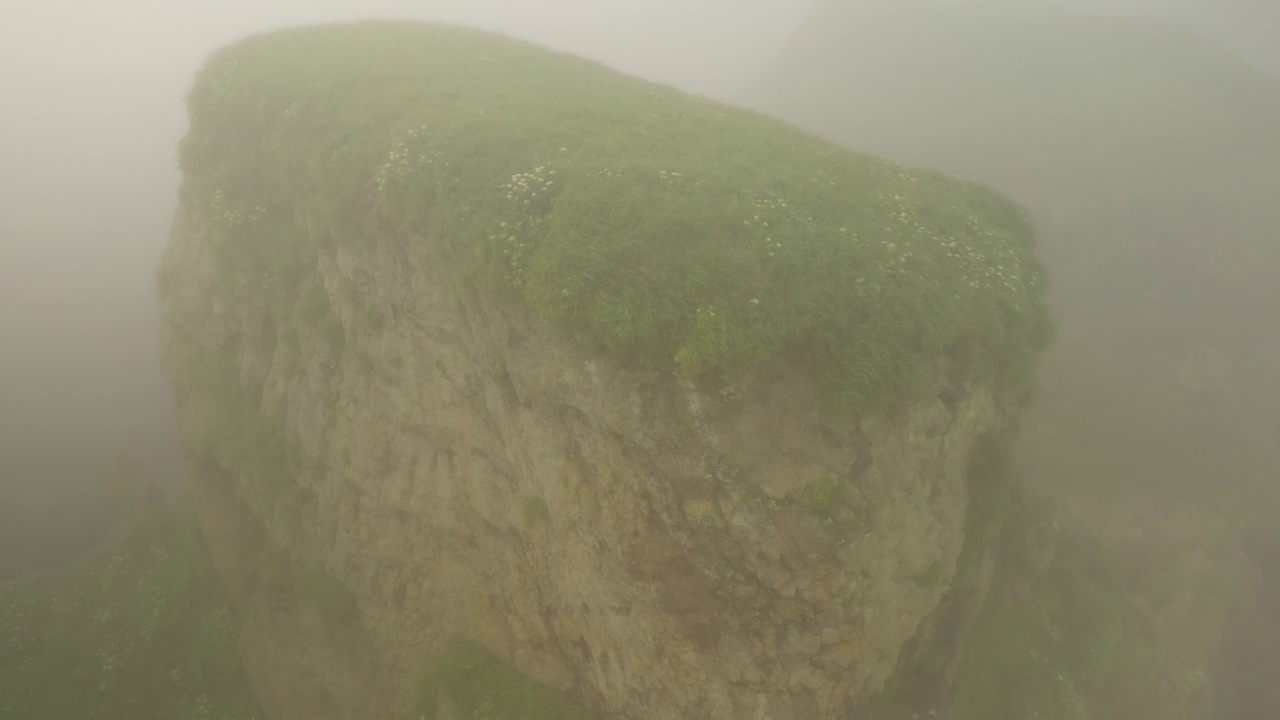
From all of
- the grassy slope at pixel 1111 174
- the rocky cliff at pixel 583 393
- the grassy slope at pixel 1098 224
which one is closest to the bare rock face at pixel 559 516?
the rocky cliff at pixel 583 393

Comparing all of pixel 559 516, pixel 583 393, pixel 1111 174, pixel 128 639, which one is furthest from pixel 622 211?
pixel 1111 174

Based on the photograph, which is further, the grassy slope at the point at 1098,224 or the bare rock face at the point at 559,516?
the grassy slope at the point at 1098,224

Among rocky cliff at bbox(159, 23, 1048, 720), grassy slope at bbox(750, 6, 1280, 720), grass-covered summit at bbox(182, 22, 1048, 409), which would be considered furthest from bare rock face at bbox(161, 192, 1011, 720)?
grassy slope at bbox(750, 6, 1280, 720)

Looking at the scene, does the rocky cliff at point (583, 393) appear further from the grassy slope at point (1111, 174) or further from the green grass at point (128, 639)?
the grassy slope at point (1111, 174)

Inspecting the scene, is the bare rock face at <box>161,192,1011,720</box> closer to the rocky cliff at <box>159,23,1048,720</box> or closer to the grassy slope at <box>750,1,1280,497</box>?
the rocky cliff at <box>159,23,1048,720</box>

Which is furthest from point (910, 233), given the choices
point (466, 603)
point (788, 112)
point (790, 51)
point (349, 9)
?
point (349, 9)

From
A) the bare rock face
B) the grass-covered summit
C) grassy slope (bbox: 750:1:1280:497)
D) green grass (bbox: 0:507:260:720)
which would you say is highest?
grassy slope (bbox: 750:1:1280:497)

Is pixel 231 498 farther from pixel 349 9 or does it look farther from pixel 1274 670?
pixel 349 9
